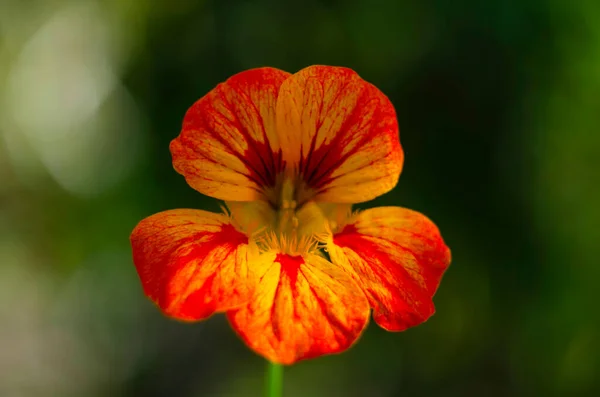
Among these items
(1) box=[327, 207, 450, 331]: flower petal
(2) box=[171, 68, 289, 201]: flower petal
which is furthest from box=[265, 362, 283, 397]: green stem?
(2) box=[171, 68, 289, 201]: flower petal

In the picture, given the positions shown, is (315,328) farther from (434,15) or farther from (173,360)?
(173,360)

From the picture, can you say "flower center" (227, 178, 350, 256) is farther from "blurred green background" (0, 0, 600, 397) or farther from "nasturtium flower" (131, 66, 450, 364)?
"blurred green background" (0, 0, 600, 397)

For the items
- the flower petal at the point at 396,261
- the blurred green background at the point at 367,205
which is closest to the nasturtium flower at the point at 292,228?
the flower petal at the point at 396,261

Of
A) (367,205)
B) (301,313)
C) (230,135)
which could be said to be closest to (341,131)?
(230,135)

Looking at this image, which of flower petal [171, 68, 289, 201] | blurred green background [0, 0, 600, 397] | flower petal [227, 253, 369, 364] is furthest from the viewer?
blurred green background [0, 0, 600, 397]

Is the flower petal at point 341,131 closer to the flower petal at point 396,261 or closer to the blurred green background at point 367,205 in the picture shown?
the flower petal at point 396,261
